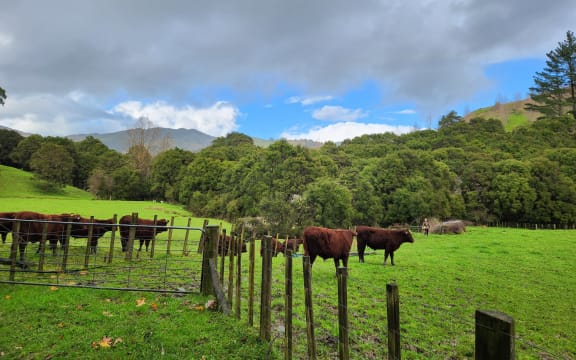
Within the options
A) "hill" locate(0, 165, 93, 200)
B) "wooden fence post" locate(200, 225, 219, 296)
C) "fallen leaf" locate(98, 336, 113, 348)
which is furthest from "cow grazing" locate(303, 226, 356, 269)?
"hill" locate(0, 165, 93, 200)

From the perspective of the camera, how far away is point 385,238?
14.5 metres

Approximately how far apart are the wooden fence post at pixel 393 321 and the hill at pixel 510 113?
118885 mm

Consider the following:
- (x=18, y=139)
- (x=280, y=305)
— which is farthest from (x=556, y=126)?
(x=18, y=139)

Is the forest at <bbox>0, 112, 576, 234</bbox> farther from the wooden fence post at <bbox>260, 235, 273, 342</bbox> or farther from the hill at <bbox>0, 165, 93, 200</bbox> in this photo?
the wooden fence post at <bbox>260, 235, 273, 342</bbox>

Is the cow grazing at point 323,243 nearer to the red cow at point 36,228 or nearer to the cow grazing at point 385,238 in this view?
the cow grazing at point 385,238

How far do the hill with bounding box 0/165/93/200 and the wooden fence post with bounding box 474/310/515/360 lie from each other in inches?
2345

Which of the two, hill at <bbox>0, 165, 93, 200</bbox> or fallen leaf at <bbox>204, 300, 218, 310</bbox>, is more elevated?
hill at <bbox>0, 165, 93, 200</bbox>

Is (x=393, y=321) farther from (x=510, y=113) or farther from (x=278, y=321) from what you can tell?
(x=510, y=113)

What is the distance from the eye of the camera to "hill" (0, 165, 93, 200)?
160ft

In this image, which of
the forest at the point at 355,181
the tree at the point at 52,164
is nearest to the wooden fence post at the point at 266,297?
the forest at the point at 355,181

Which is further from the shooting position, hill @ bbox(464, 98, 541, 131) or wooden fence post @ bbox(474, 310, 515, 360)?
hill @ bbox(464, 98, 541, 131)

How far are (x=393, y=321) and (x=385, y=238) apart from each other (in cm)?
1209

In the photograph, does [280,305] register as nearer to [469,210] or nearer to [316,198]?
[316,198]

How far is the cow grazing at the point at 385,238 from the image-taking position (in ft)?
46.6
